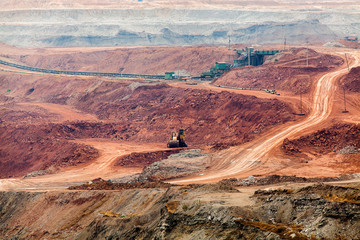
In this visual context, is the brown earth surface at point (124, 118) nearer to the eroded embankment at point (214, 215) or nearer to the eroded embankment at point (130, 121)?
the eroded embankment at point (130, 121)

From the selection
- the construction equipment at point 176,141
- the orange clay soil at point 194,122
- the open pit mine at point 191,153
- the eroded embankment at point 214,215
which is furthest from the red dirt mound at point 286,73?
the eroded embankment at point 214,215

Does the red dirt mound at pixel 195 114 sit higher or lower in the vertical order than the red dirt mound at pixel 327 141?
lower

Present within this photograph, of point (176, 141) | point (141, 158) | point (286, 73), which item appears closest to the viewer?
point (141, 158)

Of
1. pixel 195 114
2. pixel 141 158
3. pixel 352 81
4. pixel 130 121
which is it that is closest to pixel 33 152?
pixel 141 158

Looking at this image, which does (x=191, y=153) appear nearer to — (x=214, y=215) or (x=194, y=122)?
(x=194, y=122)

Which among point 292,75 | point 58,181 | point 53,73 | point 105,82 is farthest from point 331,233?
point 53,73

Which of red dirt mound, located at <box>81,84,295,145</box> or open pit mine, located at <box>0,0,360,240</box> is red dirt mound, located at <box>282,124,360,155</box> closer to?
open pit mine, located at <box>0,0,360,240</box>
